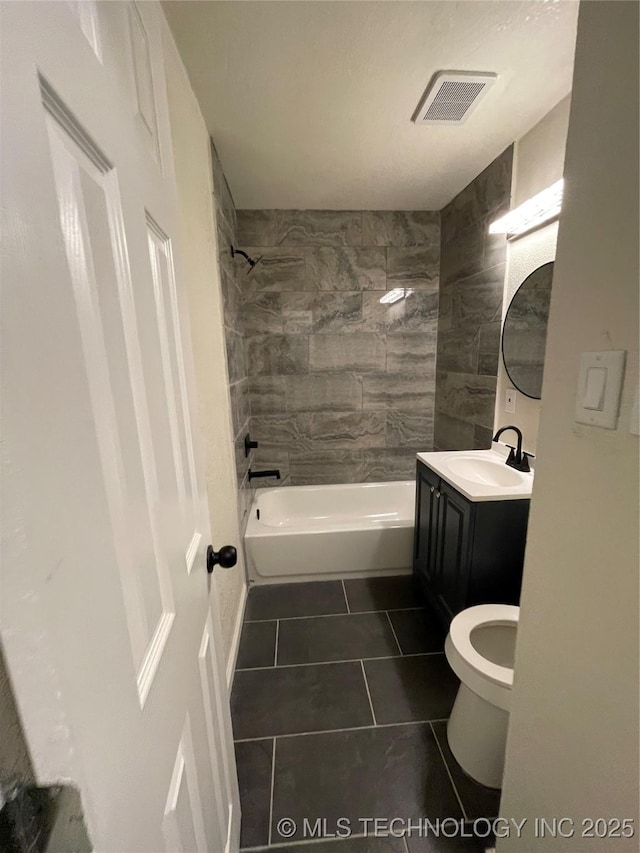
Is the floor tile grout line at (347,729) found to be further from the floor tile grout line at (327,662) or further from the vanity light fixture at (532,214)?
the vanity light fixture at (532,214)

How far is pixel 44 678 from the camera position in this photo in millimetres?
269

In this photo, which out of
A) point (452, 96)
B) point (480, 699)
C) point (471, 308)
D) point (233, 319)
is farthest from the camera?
point (471, 308)

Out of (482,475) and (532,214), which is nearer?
(532,214)

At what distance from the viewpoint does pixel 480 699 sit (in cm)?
120

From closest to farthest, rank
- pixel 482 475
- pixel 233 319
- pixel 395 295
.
A: pixel 482 475
pixel 233 319
pixel 395 295

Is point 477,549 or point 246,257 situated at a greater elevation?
point 246,257

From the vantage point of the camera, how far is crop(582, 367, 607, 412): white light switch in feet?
1.82

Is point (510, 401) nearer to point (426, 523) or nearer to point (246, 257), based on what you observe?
point (426, 523)

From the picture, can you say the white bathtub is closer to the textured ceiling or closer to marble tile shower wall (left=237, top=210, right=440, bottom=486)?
marble tile shower wall (left=237, top=210, right=440, bottom=486)

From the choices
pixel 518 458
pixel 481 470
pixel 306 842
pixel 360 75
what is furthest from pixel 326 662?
pixel 360 75

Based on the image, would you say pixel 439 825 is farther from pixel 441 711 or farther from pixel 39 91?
pixel 39 91

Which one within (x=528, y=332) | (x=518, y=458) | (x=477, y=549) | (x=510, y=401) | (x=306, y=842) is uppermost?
(x=528, y=332)

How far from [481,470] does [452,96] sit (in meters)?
1.73

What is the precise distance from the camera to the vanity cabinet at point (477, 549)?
4.92 feet
